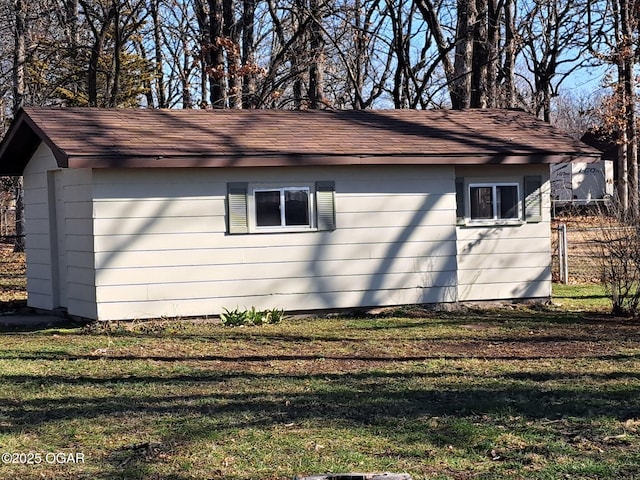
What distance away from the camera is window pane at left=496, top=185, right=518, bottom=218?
14438 mm

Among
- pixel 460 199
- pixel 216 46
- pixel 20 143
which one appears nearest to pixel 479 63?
pixel 216 46

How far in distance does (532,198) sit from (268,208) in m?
4.31

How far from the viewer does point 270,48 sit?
34.6 meters

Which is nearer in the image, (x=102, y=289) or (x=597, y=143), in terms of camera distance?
(x=102, y=289)

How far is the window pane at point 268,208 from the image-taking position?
1318 centimetres

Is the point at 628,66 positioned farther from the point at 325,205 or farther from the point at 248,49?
the point at 325,205

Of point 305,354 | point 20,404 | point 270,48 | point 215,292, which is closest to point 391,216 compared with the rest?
point 215,292

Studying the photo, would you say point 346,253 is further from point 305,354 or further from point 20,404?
point 20,404

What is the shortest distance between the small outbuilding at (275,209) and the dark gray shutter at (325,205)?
29 millimetres

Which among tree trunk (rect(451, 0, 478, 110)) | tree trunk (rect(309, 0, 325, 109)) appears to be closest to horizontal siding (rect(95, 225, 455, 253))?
tree trunk (rect(451, 0, 478, 110))

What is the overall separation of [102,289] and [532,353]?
5.71 metres

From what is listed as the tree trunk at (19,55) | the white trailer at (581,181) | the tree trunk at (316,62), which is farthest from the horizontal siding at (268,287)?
the white trailer at (581,181)

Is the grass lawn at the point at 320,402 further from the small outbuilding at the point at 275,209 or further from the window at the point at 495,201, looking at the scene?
the window at the point at 495,201

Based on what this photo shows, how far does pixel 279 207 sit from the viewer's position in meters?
13.3
